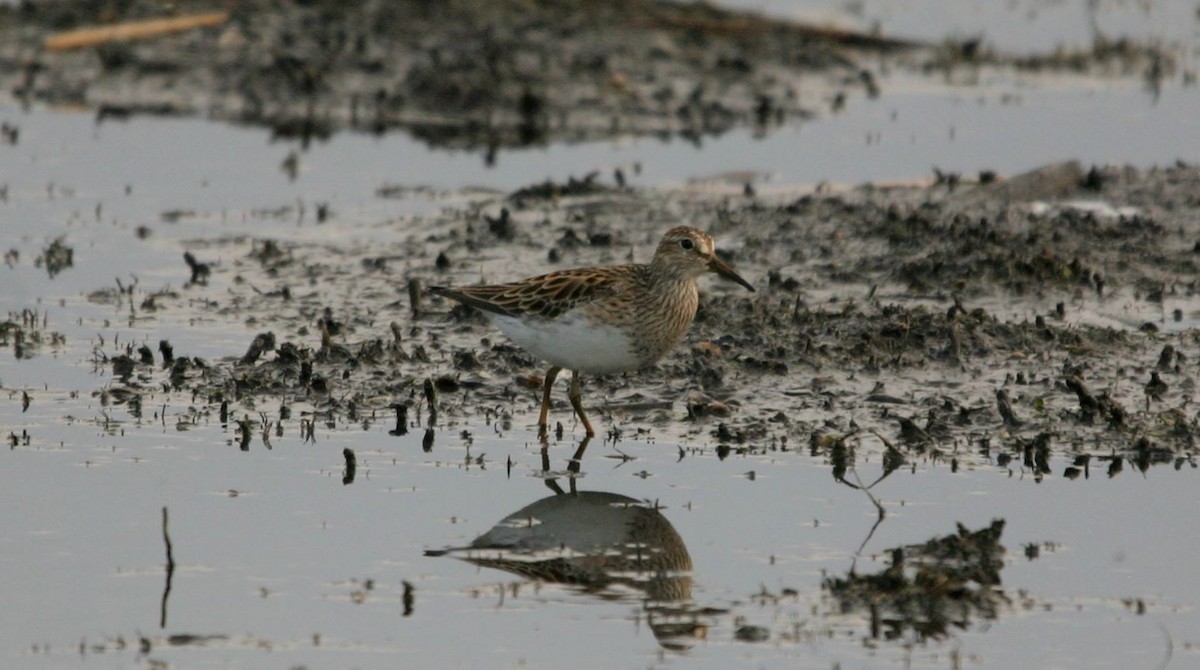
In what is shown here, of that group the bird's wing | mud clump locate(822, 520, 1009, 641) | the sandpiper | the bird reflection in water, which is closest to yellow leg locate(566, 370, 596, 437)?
the sandpiper

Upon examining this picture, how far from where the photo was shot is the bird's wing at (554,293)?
10.8 m

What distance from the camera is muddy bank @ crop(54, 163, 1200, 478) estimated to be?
10867mm

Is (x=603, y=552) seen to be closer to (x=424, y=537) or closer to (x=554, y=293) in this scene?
(x=424, y=537)

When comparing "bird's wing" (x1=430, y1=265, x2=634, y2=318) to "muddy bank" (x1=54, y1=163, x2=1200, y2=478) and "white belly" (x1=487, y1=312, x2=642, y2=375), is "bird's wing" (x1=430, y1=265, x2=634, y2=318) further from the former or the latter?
"muddy bank" (x1=54, y1=163, x2=1200, y2=478)

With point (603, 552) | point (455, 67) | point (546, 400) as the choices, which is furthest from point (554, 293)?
point (455, 67)

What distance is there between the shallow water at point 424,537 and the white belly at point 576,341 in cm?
52

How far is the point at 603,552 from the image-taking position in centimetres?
874

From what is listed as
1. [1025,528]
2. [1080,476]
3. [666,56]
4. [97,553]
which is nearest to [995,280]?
[1080,476]

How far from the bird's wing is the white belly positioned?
8cm

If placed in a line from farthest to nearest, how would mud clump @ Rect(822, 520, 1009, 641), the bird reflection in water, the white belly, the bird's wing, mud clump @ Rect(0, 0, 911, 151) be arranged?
mud clump @ Rect(0, 0, 911, 151), the bird's wing, the white belly, the bird reflection in water, mud clump @ Rect(822, 520, 1009, 641)

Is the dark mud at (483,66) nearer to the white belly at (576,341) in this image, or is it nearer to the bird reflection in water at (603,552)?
the white belly at (576,341)

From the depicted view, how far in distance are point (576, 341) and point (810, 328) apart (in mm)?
2464

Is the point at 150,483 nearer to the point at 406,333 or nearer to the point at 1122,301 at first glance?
the point at 406,333

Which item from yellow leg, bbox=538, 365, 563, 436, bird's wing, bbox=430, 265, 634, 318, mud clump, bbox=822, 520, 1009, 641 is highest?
bird's wing, bbox=430, 265, 634, 318
